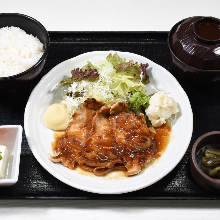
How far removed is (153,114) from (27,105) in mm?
1229

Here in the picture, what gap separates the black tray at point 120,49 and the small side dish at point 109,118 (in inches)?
8.9

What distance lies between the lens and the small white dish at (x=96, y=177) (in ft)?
11.9

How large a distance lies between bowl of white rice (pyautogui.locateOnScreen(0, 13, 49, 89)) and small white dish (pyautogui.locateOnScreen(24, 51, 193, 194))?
8.2 inches

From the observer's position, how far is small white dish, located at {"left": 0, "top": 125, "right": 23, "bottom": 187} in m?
3.66

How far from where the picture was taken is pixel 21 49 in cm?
435

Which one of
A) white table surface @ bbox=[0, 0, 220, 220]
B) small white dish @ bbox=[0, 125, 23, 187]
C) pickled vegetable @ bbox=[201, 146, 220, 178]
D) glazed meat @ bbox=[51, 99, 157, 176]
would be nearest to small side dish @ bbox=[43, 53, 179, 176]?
glazed meat @ bbox=[51, 99, 157, 176]

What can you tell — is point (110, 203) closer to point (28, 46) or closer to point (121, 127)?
point (121, 127)

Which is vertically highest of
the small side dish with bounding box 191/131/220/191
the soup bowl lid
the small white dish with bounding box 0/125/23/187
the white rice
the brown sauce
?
the soup bowl lid

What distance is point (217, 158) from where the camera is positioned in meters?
3.59

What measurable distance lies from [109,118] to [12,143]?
3.05ft

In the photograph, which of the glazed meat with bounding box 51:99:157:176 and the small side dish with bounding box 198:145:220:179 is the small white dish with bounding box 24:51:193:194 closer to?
the glazed meat with bounding box 51:99:157:176

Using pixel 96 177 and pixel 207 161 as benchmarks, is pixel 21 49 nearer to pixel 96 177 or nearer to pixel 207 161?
pixel 96 177
